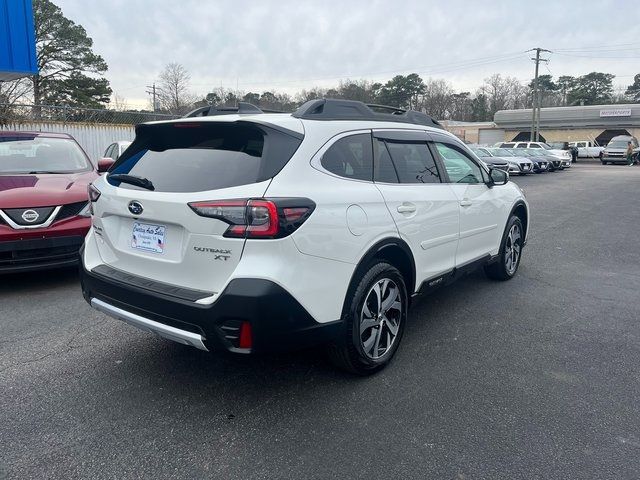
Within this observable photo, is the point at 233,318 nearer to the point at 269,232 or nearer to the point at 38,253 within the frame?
the point at 269,232

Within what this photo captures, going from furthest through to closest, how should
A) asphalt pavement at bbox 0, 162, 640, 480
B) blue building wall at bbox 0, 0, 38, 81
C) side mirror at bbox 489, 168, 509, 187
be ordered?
blue building wall at bbox 0, 0, 38, 81, side mirror at bbox 489, 168, 509, 187, asphalt pavement at bbox 0, 162, 640, 480

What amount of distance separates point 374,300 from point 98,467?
1.88 metres

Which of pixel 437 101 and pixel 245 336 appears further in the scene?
pixel 437 101

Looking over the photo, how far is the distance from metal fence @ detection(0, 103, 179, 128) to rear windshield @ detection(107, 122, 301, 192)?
1104cm

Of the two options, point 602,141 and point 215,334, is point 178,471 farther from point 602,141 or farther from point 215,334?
point 602,141

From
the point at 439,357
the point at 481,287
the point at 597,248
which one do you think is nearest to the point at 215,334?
the point at 439,357

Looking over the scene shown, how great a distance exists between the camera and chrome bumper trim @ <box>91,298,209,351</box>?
2.73 meters

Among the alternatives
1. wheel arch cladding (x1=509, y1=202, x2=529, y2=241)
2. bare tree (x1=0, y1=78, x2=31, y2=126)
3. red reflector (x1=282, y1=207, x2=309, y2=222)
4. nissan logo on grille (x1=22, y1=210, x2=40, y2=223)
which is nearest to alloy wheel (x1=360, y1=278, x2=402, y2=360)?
red reflector (x1=282, y1=207, x2=309, y2=222)

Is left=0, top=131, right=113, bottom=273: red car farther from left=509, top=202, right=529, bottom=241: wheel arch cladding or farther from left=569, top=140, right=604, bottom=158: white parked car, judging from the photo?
left=569, top=140, right=604, bottom=158: white parked car

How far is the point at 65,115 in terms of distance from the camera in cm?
1612

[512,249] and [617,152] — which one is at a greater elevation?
[617,152]

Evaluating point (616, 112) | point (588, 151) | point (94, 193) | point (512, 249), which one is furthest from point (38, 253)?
point (616, 112)

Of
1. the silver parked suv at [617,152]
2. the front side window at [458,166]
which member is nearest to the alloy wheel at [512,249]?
the front side window at [458,166]

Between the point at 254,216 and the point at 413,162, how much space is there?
1796 mm
